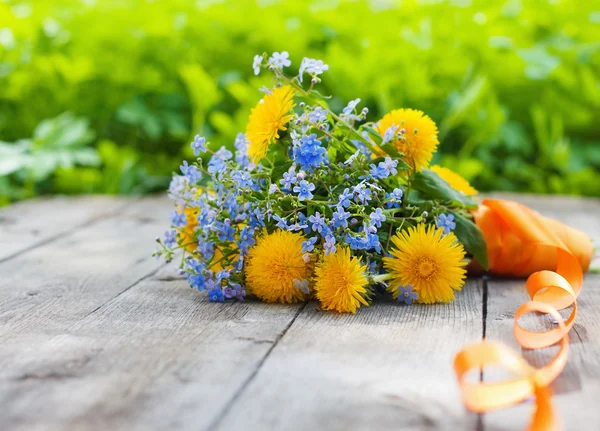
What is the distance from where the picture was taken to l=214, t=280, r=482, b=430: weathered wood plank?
0.89 meters

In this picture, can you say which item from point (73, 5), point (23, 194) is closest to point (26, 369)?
point (23, 194)

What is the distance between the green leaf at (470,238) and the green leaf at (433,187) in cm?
4

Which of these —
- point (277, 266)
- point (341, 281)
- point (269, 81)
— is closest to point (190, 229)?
point (277, 266)

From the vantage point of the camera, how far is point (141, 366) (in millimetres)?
1075

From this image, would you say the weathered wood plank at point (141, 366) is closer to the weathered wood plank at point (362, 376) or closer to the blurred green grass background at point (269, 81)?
the weathered wood plank at point (362, 376)

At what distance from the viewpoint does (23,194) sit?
311 centimetres

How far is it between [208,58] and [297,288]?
226 cm

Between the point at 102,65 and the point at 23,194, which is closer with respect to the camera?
the point at 23,194

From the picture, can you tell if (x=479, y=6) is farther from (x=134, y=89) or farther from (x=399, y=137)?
(x=399, y=137)

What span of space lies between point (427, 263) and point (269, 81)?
196 cm

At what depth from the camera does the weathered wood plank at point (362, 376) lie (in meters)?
0.89

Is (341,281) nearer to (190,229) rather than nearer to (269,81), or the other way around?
(190,229)

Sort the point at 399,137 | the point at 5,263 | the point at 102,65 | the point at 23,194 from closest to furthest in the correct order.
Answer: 1. the point at 399,137
2. the point at 5,263
3. the point at 23,194
4. the point at 102,65

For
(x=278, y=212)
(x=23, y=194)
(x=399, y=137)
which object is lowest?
(x=23, y=194)
